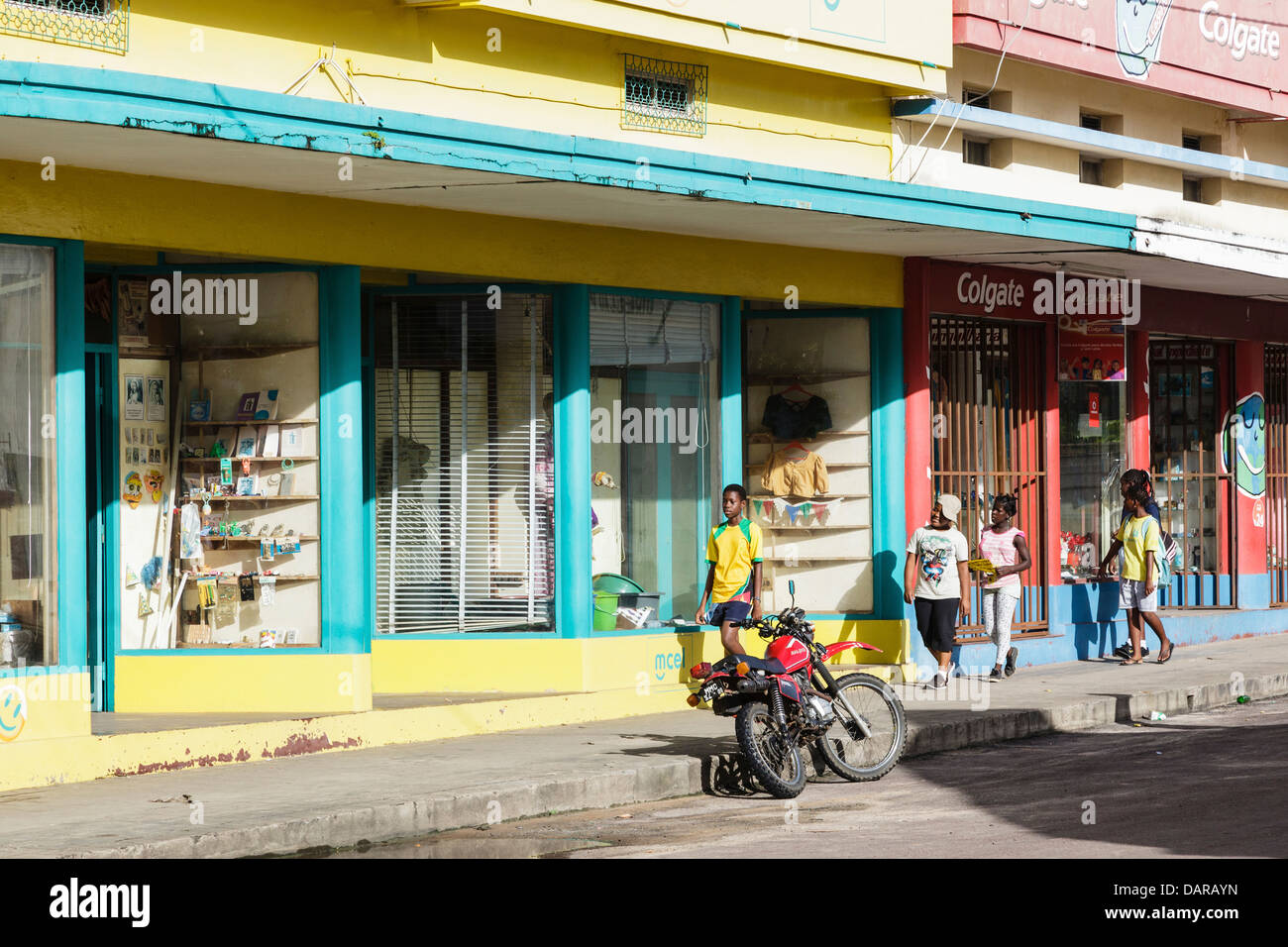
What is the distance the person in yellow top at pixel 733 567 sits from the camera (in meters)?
14.2

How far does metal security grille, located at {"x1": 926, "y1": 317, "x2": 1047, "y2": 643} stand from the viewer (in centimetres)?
1730

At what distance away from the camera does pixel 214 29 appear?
469 inches

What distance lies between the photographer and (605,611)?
14367mm

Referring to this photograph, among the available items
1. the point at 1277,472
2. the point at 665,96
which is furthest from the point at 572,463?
the point at 1277,472

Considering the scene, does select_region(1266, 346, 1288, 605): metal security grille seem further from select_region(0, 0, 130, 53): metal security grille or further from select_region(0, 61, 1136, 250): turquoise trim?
select_region(0, 0, 130, 53): metal security grille

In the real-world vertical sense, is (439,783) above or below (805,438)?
below

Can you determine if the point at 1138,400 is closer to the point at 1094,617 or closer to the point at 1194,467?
the point at 1194,467

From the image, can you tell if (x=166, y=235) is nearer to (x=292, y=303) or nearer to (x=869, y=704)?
(x=292, y=303)

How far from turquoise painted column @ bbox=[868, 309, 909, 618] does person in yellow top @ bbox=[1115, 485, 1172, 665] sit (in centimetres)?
281

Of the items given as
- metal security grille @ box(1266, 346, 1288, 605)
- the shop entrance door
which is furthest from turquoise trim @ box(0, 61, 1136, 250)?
metal security grille @ box(1266, 346, 1288, 605)

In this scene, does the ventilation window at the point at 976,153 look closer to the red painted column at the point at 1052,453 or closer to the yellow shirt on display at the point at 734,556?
the red painted column at the point at 1052,453

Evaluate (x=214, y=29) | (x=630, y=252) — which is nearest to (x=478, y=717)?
(x=630, y=252)

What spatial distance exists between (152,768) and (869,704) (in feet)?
14.6

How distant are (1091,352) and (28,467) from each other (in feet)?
36.4
